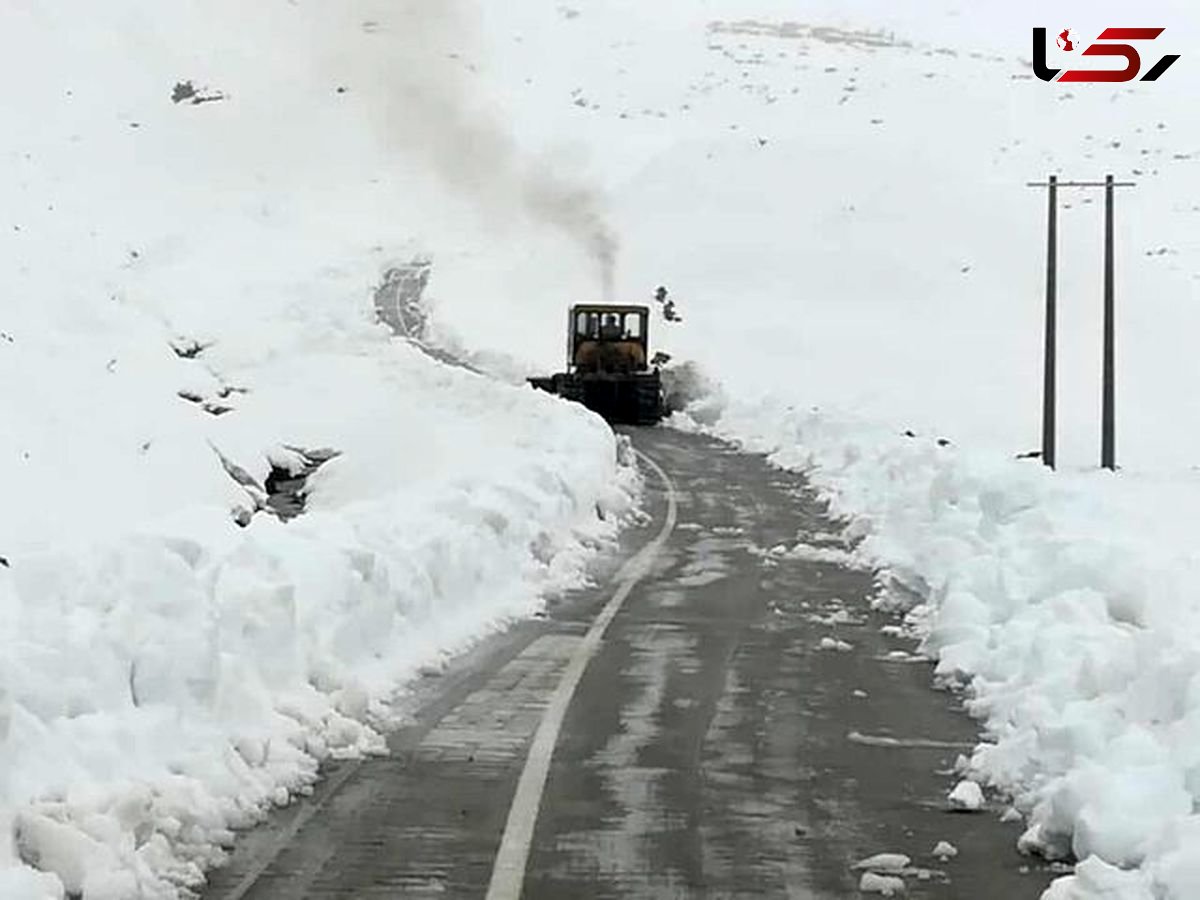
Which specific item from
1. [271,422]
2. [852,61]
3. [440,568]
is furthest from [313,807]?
[852,61]

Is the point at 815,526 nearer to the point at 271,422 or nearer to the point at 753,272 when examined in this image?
the point at 271,422

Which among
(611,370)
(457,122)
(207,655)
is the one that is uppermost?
(457,122)

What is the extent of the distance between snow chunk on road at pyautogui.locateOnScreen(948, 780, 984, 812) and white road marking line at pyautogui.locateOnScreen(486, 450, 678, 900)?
1901 millimetres

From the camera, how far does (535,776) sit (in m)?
8.97

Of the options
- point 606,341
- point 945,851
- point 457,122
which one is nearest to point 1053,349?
point 606,341

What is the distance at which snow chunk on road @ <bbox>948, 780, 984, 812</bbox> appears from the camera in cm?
853

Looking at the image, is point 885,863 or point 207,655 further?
point 207,655

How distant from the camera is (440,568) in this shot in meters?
14.1

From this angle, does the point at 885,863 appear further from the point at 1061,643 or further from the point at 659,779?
the point at 1061,643

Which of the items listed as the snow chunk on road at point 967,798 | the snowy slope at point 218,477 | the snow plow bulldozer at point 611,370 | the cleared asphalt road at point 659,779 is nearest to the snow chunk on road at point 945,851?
the cleared asphalt road at point 659,779

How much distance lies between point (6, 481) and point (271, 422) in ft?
42.4

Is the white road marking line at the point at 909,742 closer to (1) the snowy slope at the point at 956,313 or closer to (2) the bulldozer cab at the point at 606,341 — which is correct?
(1) the snowy slope at the point at 956,313

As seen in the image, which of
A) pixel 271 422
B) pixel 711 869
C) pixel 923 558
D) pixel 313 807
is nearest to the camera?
pixel 711 869

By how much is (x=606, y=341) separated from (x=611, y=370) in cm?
100
